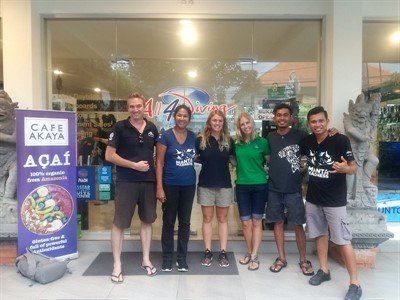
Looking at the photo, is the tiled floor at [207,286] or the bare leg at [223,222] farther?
the bare leg at [223,222]

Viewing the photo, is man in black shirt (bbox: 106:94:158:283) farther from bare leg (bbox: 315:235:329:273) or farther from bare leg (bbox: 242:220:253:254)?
bare leg (bbox: 315:235:329:273)

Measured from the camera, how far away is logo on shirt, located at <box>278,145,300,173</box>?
3479mm

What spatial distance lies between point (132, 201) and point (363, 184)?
2.41m

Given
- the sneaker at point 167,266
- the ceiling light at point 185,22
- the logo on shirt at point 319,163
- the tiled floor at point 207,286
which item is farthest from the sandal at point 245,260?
the ceiling light at point 185,22

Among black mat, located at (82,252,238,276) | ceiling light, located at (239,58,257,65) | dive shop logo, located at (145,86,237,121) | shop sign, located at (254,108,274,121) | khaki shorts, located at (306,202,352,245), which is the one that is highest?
ceiling light, located at (239,58,257,65)

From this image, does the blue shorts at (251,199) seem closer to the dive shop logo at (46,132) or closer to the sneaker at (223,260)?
the sneaker at (223,260)

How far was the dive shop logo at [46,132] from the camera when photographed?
11.4 ft

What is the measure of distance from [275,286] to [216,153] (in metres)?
1.32

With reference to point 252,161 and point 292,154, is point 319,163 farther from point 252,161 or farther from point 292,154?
point 252,161

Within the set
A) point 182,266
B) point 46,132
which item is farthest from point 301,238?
point 46,132

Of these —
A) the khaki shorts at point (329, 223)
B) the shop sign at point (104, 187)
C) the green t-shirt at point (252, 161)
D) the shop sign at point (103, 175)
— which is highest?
the green t-shirt at point (252, 161)

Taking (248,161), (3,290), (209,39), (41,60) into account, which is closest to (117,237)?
(3,290)

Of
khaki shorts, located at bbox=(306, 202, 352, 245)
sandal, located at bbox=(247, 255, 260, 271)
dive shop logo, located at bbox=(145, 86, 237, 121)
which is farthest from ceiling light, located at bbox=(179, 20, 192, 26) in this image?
sandal, located at bbox=(247, 255, 260, 271)

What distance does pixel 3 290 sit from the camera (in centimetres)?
321
